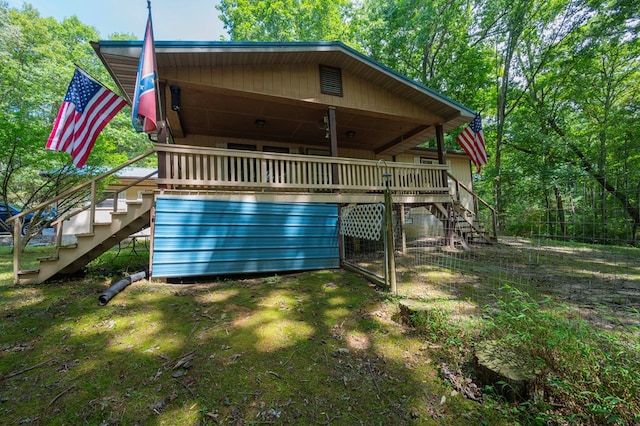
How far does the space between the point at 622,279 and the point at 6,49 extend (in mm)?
31401

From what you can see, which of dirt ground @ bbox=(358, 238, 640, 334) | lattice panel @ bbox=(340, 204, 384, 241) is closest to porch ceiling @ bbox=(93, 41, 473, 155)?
lattice panel @ bbox=(340, 204, 384, 241)

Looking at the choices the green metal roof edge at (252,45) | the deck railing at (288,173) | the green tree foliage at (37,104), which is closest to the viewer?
the green metal roof edge at (252,45)

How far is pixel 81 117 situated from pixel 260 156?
3364 millimetres

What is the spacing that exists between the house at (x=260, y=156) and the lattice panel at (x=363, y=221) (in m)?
0.33

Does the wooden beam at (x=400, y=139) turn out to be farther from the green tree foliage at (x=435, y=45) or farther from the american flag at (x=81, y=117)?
the green tree foliage at (x=435, y=45)

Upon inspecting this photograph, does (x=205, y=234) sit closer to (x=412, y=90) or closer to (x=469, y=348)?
(x=469, y=348)

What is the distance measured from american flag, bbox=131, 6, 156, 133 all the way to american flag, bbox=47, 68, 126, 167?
3.98ft

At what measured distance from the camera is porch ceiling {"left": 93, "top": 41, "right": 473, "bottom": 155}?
5562mm

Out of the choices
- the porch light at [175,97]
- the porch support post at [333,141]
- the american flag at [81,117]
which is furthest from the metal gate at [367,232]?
the american flag at [81,117]

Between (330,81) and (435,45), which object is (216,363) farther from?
(435,45)

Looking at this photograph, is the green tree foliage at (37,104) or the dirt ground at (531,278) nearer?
the dirt ground at (531,278)

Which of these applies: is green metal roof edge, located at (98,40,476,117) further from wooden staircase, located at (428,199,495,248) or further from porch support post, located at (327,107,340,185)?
wooden staircase, located at (428,199,495,248)

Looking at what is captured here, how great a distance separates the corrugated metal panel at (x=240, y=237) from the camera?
4.92 m

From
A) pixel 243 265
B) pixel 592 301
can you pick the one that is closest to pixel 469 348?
pixel 592 301
